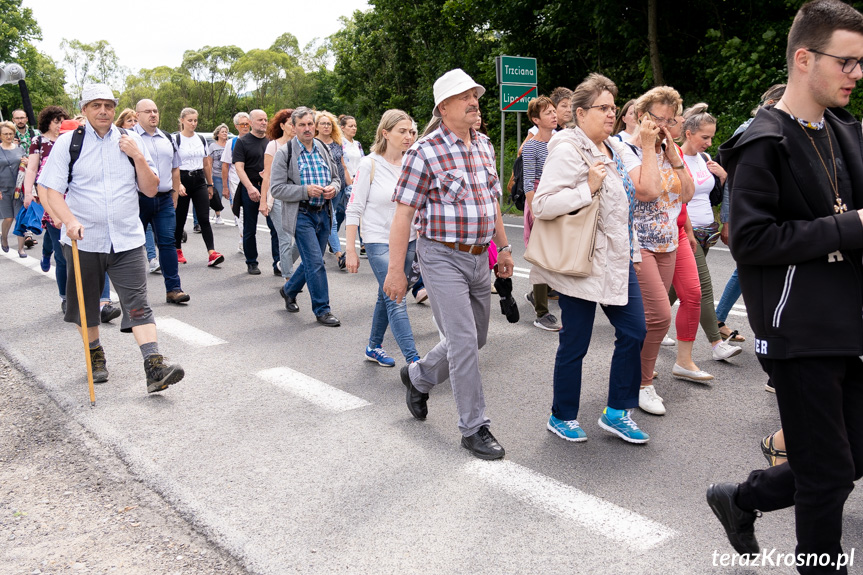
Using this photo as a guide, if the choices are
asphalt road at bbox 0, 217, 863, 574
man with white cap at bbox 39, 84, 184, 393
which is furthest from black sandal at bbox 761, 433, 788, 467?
man with white cap at bbox 39, 84, 184, 393

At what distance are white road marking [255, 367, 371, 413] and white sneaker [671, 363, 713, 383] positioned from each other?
2.05 metres

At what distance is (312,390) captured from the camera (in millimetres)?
5223

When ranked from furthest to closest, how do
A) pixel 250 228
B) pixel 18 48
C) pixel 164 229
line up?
pixel 18 48 < pixel 250 228 < pixel 164 229

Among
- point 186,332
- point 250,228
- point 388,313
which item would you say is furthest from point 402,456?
point 250,228

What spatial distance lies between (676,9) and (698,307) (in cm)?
1316

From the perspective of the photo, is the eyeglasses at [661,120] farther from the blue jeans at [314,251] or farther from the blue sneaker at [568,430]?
the blue jeans at [314,251]

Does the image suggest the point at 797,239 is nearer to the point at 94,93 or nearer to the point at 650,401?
the point at 650,401

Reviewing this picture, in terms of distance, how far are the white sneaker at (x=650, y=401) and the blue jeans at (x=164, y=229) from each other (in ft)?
17.2

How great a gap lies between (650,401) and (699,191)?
169cm

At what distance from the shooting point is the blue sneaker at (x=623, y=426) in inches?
164

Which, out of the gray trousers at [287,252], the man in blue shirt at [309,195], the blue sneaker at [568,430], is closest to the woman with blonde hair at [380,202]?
the man in blue shirt at [309,195]

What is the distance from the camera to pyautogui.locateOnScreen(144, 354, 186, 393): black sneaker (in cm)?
505

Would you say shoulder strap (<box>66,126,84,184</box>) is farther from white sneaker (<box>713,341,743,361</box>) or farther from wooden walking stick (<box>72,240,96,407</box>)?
white sneaker (<box>713,341,743,361</box>)

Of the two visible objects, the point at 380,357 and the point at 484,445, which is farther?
the point at 380,357
